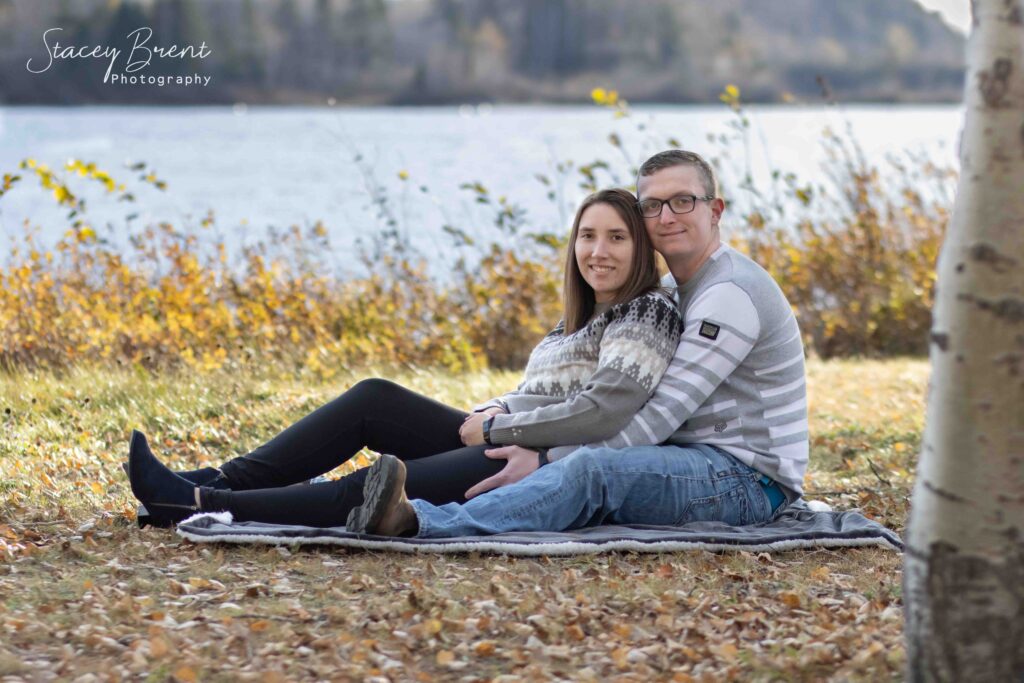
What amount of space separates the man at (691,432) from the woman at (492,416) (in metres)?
0.08

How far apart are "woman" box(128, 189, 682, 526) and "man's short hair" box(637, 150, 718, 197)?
14cm

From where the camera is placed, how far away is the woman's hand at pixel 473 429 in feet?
15.2

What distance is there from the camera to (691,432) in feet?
14.9

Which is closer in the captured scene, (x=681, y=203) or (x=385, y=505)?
(x=385, y=505)

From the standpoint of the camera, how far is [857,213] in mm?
9922

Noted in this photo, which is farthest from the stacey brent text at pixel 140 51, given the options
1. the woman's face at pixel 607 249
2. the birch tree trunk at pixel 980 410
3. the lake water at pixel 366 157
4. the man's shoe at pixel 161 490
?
the birch tree trunk at pixel 980 410

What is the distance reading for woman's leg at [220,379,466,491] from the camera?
4.64 metres

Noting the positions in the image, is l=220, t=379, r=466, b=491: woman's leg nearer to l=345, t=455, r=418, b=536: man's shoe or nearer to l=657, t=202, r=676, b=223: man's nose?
l=345, t=455, r=418, b=536: man's shoe

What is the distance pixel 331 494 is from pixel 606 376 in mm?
1036

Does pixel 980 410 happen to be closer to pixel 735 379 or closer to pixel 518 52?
pixel 735 379

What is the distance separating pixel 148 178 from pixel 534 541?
527 cm

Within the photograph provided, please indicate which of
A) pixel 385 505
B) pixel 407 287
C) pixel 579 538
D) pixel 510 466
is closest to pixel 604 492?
pixel 579 538

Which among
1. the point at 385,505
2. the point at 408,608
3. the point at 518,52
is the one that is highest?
the point at 518,52

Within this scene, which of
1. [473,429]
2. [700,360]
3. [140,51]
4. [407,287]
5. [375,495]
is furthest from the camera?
[140,51]
